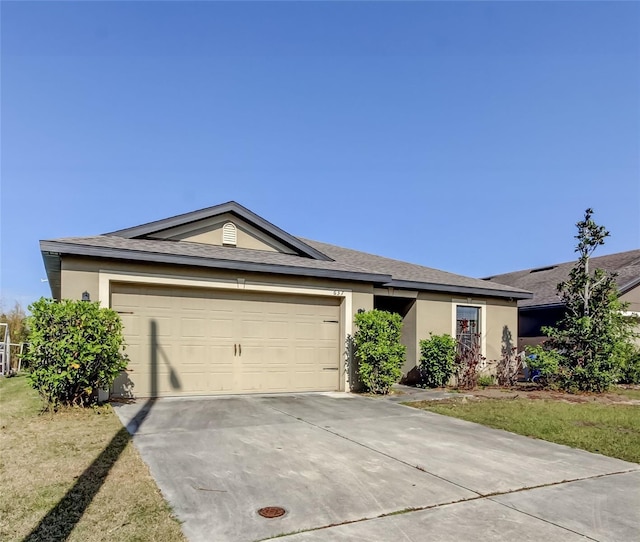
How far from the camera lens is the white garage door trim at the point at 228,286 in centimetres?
898

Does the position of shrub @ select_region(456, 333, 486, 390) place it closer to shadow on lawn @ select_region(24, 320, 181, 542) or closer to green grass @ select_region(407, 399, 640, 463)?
green grass @ select_region(407, 399, 640, 463)

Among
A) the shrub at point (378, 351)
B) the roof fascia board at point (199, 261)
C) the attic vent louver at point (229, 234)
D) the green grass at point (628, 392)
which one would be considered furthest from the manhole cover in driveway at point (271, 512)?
the green grass at point (628, 392)

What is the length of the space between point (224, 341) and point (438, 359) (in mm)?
5696

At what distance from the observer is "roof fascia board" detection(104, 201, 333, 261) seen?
10344 millimetres

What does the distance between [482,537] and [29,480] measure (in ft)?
13.4

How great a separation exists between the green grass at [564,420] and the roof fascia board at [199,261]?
333 cm

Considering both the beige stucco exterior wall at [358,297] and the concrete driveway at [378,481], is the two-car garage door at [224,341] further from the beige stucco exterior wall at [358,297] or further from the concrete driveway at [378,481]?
the concrete driveway at [378,481]

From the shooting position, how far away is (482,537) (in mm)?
3322

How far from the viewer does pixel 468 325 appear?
46.3ft

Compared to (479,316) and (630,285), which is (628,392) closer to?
(479,316)

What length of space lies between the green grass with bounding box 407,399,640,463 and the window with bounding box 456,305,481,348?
11.8 ft

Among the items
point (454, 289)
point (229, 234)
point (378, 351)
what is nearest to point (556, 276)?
point (454, 289)

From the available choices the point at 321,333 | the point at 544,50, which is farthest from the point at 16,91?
the point at 544,50

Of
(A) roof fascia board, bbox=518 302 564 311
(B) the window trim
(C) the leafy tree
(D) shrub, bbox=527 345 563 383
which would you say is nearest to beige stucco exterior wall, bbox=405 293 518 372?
(B) the window trim
